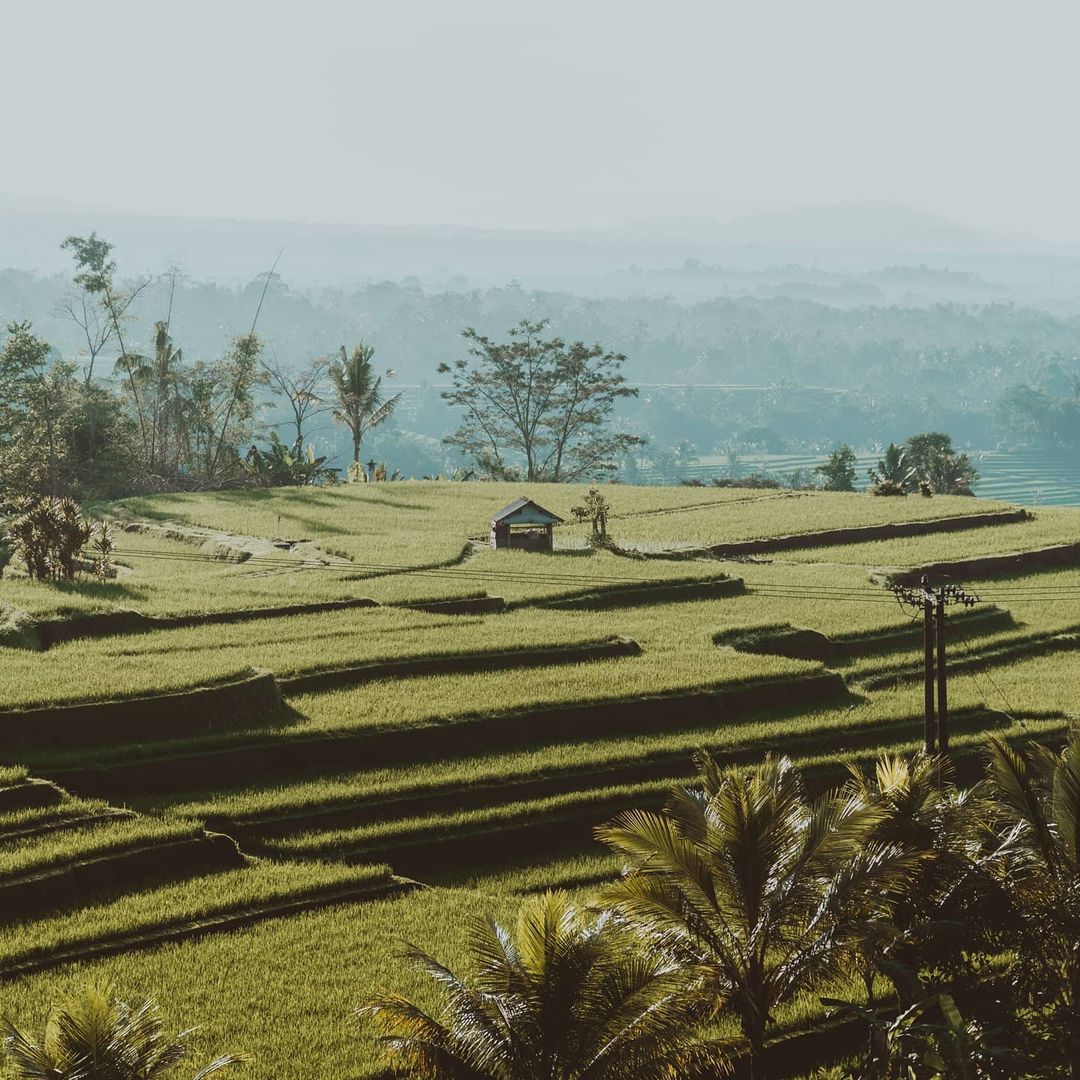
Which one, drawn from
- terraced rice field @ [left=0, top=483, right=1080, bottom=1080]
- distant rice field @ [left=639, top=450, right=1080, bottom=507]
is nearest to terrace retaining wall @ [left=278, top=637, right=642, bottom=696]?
terraced rice field @ [left=0, top=483, right=1080, bottom=1080]

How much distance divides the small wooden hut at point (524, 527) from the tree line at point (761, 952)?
20082 millimetres

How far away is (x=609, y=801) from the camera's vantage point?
18094mm

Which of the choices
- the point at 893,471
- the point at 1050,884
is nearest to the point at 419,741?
the point at 1050,884

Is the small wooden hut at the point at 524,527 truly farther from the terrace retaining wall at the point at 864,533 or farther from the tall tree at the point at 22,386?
the tall tree at the point at 22,386

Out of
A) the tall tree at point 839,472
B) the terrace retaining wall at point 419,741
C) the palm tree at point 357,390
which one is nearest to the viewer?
the terrace retaining wall at point 419,741

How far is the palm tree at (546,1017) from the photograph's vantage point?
9680 millimetres

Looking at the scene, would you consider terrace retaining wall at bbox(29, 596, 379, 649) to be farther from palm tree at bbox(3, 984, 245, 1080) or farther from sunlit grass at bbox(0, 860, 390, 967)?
palm tree at bbox(3, 984, 245, 1080)

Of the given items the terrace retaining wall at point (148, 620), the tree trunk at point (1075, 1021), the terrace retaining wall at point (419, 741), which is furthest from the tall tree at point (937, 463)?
the tree trunk at point (1075, 1021)

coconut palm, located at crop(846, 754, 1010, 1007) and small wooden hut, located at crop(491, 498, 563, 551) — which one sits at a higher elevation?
small wooden hut, located at crop(491, 498, 563, 551)

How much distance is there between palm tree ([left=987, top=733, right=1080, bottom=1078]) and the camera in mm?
11414

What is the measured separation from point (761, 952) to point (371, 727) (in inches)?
349

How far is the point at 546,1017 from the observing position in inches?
381

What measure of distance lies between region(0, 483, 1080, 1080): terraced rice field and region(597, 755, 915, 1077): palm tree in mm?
2551

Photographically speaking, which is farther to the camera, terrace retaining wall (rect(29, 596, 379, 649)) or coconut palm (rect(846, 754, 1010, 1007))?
terrace retaining wall (rect(29, 596, 379, 649))
